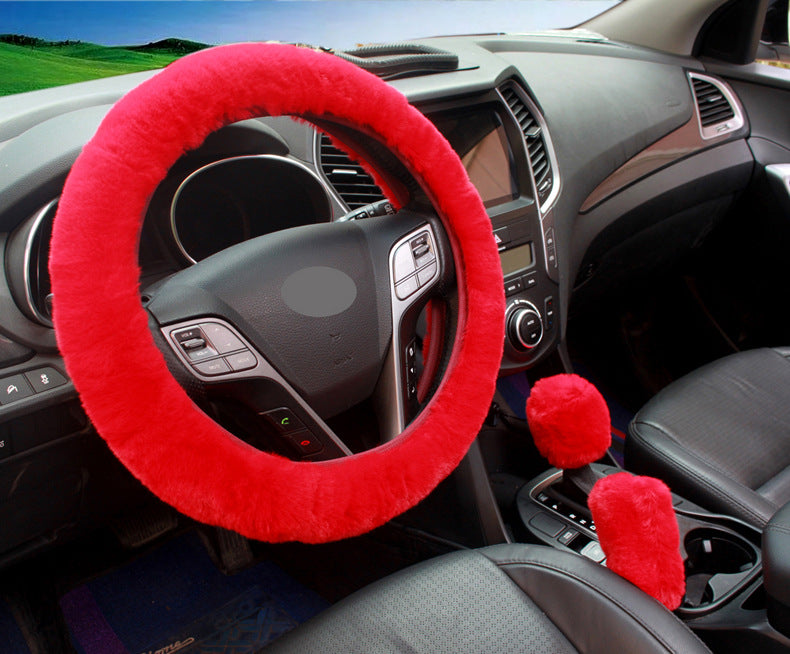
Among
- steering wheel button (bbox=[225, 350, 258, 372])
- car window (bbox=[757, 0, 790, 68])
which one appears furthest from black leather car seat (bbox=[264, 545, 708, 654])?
car window (bbox=[757, 0, 790, 68])

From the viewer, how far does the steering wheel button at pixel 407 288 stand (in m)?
0.68

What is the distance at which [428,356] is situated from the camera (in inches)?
29.5

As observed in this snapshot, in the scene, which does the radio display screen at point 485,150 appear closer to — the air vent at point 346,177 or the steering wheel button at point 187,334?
the air vent at point 346,177

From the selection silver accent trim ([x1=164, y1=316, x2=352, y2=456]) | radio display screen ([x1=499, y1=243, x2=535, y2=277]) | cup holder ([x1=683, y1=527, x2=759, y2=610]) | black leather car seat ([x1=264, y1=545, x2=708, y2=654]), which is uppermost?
silver accent trim ([x1=164, y1=316, x2=352, y2=456])

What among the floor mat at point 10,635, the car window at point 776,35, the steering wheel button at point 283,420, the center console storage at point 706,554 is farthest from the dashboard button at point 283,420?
the car window at point 776,35

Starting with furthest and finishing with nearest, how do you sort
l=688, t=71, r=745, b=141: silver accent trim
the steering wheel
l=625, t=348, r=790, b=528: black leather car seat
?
l=688, t=71, r=745, b=141: silver accent trim → l=625, t=348, r=790, b=528: black leather car seat → the steering wheel

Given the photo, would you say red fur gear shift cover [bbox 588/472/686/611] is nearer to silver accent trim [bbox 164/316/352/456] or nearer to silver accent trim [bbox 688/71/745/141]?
silver accent trim [bbox 164/316/352/456]

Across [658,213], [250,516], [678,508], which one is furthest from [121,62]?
[658,213]

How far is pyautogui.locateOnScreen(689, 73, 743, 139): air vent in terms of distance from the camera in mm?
1744

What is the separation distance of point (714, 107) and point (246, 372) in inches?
64.1

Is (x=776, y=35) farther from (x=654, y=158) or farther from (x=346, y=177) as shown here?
(x=346, y=177)

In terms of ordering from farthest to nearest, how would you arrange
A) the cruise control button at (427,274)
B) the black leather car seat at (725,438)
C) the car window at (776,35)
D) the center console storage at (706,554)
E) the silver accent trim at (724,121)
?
the car window at (776,35)
the silver accent trim at (724,121)
the black leather car seat at (725,438)
the center console storage at (706,554)
the cruise control button at (427,274)

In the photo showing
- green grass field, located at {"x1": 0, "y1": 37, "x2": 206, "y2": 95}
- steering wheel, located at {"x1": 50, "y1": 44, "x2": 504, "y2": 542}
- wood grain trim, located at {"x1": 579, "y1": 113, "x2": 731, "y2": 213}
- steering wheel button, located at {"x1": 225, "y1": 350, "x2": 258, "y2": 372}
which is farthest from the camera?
wood grain trim, located at {"x1": 579, "y1": 113, "x2": 731, "y2": 213}

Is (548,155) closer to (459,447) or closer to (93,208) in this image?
(459,447)
